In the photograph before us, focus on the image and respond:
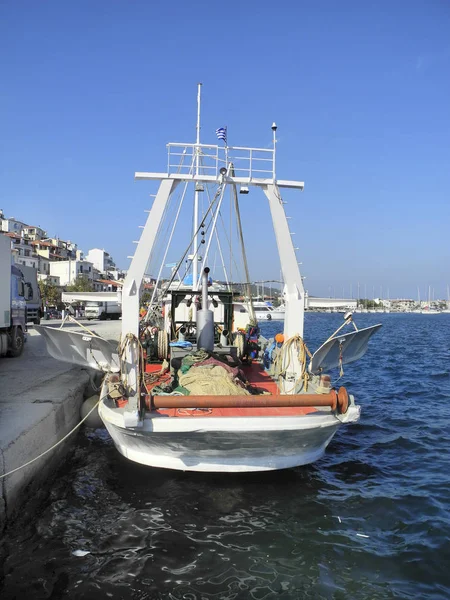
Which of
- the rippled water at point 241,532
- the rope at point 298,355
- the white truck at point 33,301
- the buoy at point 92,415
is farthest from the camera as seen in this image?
the white truck at point 33,301

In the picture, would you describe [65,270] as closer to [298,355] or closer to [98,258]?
[98,258]

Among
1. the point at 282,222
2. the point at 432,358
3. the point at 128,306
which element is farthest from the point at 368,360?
the point at 128,306

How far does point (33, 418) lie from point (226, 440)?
11.2ft

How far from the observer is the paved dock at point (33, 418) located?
649cm

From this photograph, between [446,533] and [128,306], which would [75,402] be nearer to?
[128,306]

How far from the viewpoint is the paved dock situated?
6488 mm

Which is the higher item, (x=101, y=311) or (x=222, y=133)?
(x=222, y=133)

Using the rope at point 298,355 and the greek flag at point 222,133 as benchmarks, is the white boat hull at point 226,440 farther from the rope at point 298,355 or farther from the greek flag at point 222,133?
the greek flag at point 222,133

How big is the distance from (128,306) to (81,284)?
64.9 m

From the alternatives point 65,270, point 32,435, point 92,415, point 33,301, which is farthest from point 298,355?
point 65,270

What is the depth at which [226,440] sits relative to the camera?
6.78 metres

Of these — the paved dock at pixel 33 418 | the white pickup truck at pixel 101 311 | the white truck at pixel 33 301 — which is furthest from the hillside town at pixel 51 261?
the paved dock at pixel 33 418

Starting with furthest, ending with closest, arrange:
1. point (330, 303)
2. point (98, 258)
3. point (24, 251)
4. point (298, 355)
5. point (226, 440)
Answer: point (98, 258), point (24, 251), point (330, 303), point (298, 355), point (226, 440)

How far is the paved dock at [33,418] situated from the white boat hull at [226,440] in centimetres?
126
